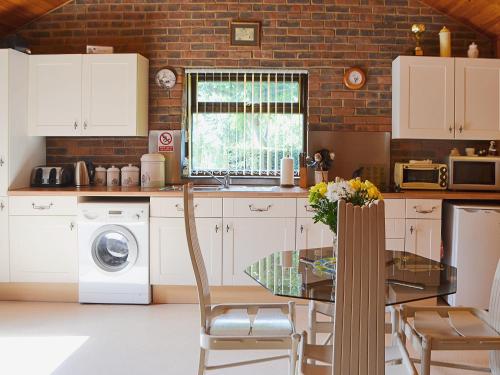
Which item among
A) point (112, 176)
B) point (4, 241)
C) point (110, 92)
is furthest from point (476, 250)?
point (4, 241)

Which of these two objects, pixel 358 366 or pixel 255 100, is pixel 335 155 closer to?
pixel 255 100

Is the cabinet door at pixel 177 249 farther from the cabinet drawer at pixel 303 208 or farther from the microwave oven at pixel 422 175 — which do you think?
the microwave oven at pixel 422 175

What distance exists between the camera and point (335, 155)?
16.3 ft

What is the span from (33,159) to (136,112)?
3.51 feet

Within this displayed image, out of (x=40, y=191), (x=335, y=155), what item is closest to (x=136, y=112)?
(x=40, y=191)

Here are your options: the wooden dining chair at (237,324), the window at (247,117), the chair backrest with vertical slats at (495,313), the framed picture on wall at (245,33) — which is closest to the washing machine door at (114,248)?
the window at (247,117)

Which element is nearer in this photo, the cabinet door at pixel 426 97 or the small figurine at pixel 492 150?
the cabinet door at pixel 426 97

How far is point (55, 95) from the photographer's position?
4676 millimetres

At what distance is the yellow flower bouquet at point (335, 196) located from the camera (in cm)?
237

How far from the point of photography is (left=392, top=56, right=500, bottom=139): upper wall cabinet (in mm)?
4562

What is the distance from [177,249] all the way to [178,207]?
342 millimetres

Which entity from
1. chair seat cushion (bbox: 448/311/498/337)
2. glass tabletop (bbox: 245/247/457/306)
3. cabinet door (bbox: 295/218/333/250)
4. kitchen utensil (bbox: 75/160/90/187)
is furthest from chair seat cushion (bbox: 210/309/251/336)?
kitchen utensil (bbox: 75/160/90/187)

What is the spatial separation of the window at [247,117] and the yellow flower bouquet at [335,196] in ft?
8.40

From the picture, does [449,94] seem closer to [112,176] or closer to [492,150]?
[492,150]
